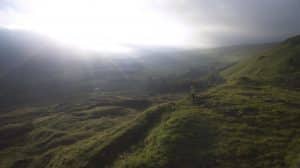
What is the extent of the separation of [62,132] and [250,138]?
205ft

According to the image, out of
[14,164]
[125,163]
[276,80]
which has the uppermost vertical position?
[276,80]

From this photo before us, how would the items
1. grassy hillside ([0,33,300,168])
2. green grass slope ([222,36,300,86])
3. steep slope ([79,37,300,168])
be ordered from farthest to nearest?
green grass slope ([222,36,300,86]) → grassy hillside ([0,33,300,168]) → steep slope ([79,37,300,168])

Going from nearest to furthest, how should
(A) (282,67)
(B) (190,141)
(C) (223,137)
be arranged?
1. (B) (190,141)
2. (C) (223,137)
3. (A) (282,67)

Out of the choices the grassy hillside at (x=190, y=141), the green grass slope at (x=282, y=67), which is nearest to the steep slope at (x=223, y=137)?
the grassy hillside at (x=190, y=141)

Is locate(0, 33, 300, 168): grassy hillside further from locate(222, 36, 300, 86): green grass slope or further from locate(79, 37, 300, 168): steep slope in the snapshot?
locate(222, 36, 300, 86): green grass slope

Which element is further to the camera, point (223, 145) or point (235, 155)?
point (223, 145)

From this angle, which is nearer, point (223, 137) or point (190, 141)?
point (190, 141)

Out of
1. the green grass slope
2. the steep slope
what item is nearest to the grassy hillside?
the steep slope

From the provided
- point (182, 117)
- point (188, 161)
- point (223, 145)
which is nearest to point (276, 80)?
point (182, 117)

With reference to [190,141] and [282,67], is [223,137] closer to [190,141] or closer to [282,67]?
[190,141]

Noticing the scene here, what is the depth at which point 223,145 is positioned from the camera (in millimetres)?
40219

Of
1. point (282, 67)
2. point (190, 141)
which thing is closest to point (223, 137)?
point (190, 141)

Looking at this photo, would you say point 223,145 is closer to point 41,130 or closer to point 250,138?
point 250,138

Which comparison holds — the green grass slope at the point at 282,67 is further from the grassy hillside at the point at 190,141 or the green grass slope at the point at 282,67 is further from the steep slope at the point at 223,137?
the steep slope at the point at 223,137
